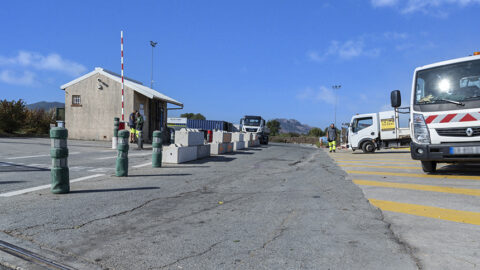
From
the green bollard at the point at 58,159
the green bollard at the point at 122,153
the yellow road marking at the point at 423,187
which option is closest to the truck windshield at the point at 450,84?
the yellow road marking at the point at 423,187

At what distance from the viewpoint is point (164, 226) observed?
3.55 metres

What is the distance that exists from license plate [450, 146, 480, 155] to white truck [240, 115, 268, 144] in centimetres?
2253

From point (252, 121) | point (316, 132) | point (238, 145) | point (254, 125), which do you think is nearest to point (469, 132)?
point (238, 145)

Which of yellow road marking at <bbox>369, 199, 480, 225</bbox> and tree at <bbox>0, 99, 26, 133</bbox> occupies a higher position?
tree at <bbox>0, 99, 26, 133</bbox>

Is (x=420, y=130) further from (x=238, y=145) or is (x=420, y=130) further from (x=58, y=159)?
(x=238, y=145)

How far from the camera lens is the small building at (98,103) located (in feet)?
66.0

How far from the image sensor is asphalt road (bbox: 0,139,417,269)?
263cm

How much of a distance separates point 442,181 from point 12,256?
7.28m

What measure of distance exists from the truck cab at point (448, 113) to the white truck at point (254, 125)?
2187cm

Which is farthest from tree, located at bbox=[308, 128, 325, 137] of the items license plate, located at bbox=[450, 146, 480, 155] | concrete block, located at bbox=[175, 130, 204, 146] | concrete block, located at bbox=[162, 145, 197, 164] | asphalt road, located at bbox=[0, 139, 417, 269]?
asphalt road, located at bbox=[0, 139, 417, 269]

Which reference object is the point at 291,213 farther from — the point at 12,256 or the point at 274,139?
the point at 274,139

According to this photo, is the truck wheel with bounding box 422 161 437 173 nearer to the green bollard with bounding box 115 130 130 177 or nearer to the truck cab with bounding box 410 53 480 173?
the truck cab with bounding box 410 53 480 173

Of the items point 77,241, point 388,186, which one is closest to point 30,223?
point 77,241

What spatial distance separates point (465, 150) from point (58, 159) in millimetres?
7444
